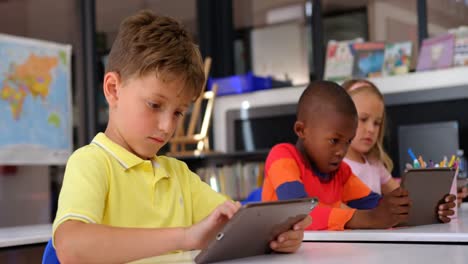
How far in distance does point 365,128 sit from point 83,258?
170 centimetres

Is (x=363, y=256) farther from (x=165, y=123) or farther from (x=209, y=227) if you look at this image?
(x=165, y=123)

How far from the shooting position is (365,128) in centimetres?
264

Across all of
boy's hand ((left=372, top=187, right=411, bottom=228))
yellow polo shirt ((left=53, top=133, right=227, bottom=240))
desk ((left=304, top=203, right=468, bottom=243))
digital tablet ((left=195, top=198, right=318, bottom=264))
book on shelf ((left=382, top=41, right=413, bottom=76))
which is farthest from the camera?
book on shelf ((left=382, top=41, right=413, bottom=76))

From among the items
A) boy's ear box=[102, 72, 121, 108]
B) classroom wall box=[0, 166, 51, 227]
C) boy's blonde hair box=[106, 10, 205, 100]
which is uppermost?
boy's blonde hair box=[106, 10, 205, 100]

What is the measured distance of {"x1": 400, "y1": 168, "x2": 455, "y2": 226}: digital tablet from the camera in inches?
68.4

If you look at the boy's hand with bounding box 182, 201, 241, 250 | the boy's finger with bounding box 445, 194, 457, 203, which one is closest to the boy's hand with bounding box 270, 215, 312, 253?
the boy's hand with bounding box 182, 201, 241, 250

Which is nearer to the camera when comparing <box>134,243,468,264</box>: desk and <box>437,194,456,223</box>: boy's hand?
<box>134,243,468,264</box>: desk

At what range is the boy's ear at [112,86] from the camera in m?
1.41

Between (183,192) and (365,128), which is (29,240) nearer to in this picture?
(183,192)

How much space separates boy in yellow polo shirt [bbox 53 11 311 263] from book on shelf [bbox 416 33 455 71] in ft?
12.4

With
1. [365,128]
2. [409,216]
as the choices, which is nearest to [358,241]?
[409,216]

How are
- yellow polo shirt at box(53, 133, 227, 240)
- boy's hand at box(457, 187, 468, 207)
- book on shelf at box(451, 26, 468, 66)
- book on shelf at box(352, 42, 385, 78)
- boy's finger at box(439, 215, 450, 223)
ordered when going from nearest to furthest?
1. yellow polo shirt at box(53, 133, 227, 240)
2. boy's finger at box(439, 215, 450, 223)
3. boy's hand at box(457, 187, 468, 207)
4. book on shelf at box(451, 26, 468, 66)
5. book on shelf at box(352, 42, 385, 78)

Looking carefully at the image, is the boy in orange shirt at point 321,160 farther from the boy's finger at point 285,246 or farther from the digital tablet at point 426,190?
the boy's finger at point 285,246

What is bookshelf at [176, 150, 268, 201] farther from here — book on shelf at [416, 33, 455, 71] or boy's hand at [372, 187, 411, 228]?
boy's hand at [372, 187, 411, 228]
